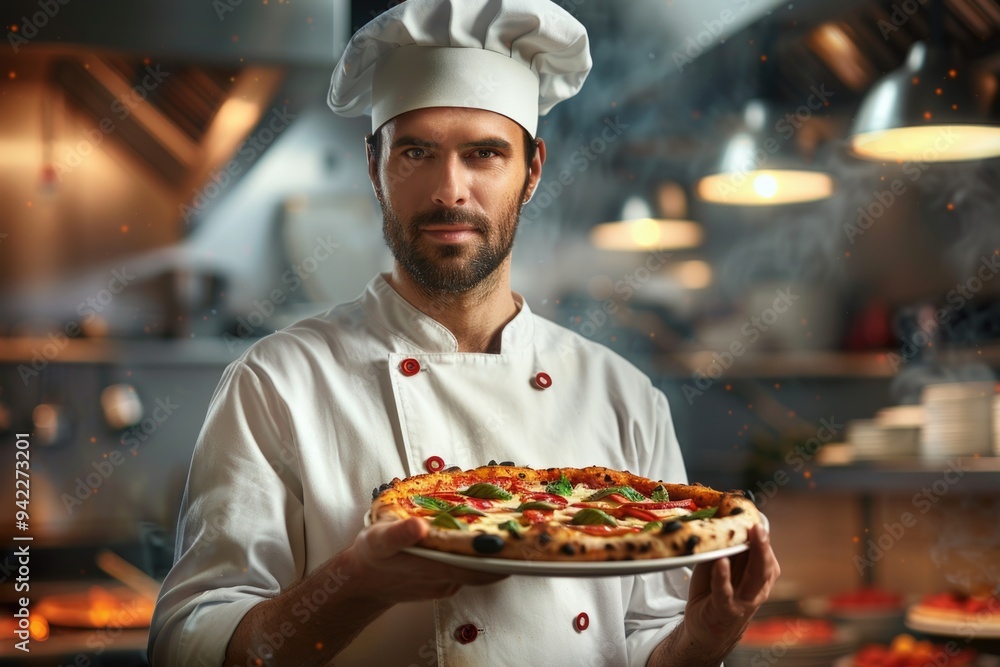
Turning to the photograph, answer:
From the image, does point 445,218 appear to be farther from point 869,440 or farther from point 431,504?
point 869,440

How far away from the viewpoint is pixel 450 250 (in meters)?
1.69

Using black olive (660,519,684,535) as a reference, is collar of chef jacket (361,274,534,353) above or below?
above

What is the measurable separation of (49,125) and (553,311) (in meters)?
Result: 1.88

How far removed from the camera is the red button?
1.51 m

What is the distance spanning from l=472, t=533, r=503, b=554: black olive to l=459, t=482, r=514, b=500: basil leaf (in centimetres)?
33

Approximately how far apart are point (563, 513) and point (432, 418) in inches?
15.2

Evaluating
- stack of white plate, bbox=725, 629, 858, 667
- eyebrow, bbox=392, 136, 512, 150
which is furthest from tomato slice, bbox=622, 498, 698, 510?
stack of white plate, bbox=725, 629, 858, 667

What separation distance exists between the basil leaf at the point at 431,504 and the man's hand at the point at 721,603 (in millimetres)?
388

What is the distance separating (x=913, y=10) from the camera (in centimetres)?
338

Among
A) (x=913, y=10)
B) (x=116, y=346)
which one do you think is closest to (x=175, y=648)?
(x=116, y=346)

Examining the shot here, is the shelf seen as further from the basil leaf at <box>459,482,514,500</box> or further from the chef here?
the basil leaf at <box>459,482,514,500</box>

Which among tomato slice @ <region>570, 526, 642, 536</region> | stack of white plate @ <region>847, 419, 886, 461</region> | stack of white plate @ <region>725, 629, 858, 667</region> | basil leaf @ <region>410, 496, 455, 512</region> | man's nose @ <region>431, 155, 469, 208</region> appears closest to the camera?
tomato slice @ <region>570, 526, 642, 536</region>

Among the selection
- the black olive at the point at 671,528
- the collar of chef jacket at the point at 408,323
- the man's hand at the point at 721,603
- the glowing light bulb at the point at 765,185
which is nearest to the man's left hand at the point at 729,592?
the man's hand at the point at 721,603

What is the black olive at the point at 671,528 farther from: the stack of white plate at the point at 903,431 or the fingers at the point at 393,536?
the stack of white plate at the point at 903,431
